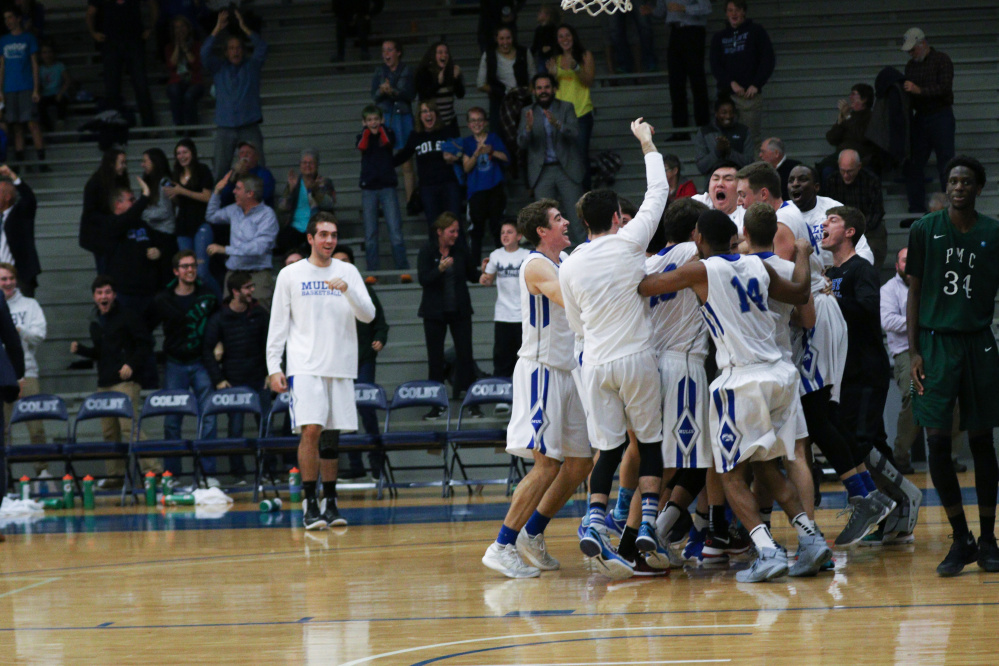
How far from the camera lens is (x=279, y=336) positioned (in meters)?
9.20

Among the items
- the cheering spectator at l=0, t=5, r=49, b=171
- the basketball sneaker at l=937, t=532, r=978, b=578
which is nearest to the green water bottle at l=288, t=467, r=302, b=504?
the basketball sneaker at l=937, t=532, r=978, b=578

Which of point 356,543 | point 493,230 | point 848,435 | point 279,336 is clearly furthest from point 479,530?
point 493,230

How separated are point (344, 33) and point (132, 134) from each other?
136 inches

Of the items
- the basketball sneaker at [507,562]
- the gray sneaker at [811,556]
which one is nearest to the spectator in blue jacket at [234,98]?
the basketball sneaker at [507,562]

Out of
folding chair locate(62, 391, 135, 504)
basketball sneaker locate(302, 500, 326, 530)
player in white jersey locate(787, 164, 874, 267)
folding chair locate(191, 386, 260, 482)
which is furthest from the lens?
folding chair locate(62, 391, 135, 504)

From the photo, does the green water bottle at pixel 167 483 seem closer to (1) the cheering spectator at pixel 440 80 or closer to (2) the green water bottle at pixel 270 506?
(2) the green water bottle at pixel 270 506

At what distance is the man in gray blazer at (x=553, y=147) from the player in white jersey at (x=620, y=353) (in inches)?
268

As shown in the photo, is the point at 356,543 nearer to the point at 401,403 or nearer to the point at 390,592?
the point at 390,592

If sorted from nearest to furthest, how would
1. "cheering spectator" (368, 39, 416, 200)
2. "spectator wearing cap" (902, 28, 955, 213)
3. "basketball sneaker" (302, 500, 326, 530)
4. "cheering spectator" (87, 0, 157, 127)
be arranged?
"basketball sneaker" (302, 500, 326, 530) → "spectator wearing cap" (902, 28, 955, 213) → "cheering spectator" (368, 39, 416, 200) → "cheering spectator" (87, 0, 157, 127)

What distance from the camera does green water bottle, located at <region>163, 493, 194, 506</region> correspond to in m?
11.6

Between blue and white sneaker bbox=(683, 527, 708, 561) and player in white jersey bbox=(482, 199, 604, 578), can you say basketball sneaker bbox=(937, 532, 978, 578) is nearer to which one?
blue and white sneaker bbox=(683, 527, 708, 561)

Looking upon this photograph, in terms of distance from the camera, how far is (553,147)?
13289mm

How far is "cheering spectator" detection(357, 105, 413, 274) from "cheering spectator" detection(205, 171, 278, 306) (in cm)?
124

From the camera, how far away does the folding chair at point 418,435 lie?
1139 cm
